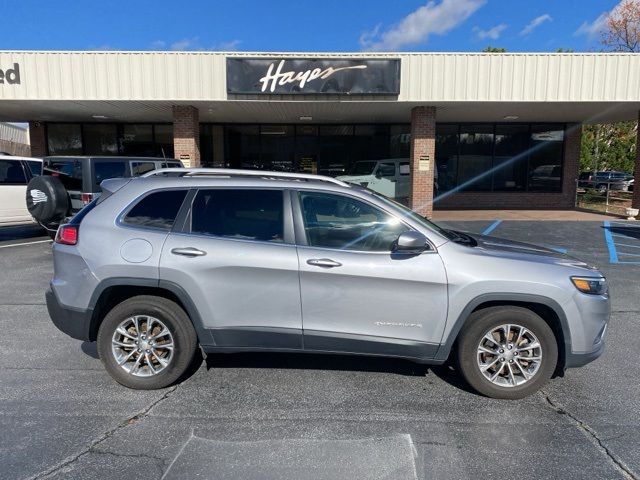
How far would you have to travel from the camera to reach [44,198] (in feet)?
25.6

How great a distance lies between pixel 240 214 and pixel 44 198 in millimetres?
5725

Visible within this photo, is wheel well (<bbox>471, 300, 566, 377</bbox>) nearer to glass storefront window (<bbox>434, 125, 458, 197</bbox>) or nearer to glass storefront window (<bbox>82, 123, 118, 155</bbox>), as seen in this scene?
glass storefront window (<bbox>434, 125, 458, 197</bbox>)

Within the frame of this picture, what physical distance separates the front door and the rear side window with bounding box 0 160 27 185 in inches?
396

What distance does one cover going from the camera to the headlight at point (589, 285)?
3504 millimetres

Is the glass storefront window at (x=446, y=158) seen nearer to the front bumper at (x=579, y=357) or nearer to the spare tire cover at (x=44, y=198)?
the spare tire cover at (x=44, y=198)

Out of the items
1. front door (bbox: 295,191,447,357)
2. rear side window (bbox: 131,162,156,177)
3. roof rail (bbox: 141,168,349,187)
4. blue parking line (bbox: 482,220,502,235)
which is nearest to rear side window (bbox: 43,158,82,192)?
rear side window (bbox: 131,162,156,177)

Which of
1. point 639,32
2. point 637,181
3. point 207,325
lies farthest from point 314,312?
point 639,32

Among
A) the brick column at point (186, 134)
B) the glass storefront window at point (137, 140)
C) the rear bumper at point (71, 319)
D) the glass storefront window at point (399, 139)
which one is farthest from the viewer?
the glass storefront window at point (137, 140)

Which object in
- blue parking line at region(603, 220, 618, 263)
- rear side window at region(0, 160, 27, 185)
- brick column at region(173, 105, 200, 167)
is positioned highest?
brick column at region(173, 105, 200, 167)

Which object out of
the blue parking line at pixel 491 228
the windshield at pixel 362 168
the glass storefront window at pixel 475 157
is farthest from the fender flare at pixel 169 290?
the glass storefront window at pixel 475 157

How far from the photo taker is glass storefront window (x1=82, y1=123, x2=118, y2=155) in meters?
19.1

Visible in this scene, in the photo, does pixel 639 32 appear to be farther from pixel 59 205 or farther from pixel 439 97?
pixel 59 205

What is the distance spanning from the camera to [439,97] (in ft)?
41.9

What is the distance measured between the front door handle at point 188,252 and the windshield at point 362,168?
14.1 m
